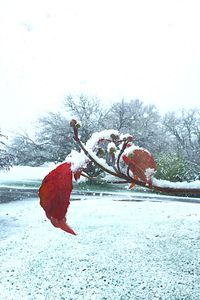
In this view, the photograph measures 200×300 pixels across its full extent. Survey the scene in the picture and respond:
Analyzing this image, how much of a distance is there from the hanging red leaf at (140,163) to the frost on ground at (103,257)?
146 inches

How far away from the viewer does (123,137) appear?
558 mm

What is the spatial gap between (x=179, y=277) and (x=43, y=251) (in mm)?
2196

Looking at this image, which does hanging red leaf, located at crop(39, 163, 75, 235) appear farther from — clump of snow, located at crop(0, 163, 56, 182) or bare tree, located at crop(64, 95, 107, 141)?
bare tree, located at crop(64, 95, 107, 141)

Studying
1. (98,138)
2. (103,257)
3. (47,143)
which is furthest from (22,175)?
(98,138)

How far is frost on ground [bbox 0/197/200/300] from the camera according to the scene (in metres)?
4.07

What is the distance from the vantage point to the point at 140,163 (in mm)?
533

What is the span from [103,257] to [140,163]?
495 cm

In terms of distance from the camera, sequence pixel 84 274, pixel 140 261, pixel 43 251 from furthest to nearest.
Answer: pixel 43 251, pixel 140 261, pixel 84 274

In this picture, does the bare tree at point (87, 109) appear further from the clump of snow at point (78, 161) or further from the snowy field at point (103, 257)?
the clump of snow at point (78, 161)

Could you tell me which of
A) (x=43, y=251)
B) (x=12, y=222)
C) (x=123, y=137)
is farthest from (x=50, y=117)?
(x=123, y=137)

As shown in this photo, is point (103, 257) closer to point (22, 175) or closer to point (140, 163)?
point (140, 163)

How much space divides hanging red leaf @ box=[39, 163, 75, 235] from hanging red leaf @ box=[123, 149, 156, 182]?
0.33ft

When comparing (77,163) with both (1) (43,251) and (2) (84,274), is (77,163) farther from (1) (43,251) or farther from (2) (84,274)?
(1) (43,251)

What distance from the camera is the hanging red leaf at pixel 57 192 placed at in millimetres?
468
